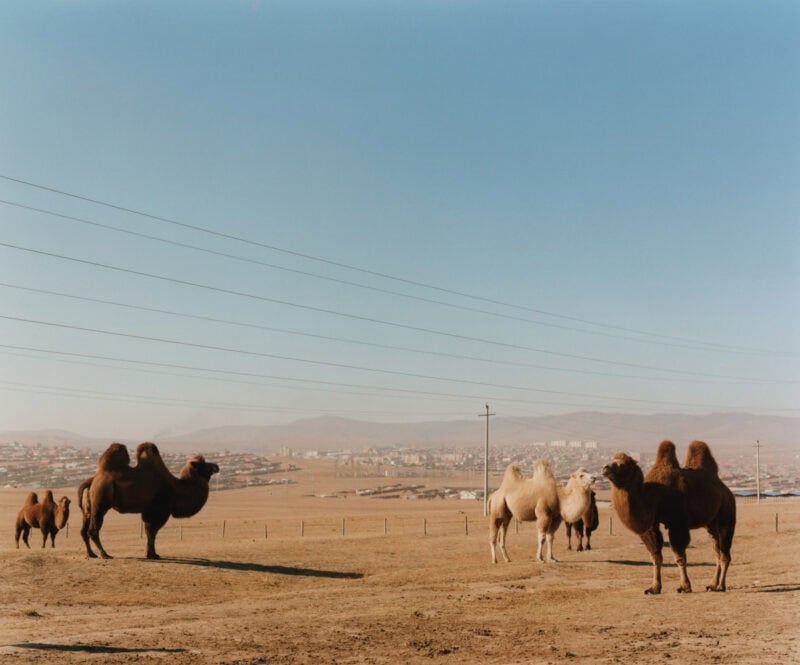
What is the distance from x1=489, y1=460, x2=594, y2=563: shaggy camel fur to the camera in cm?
2675

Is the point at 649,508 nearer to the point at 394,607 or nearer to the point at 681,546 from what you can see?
the point at 681,546

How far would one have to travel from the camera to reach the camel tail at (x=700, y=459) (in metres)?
20.4

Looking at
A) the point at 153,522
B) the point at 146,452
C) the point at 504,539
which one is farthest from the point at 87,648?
the point at 504,539

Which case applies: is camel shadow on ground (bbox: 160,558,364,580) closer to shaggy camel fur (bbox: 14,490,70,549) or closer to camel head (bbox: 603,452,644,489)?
camel head (bbox: 603,452,644,489)

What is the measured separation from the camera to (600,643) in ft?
45.8

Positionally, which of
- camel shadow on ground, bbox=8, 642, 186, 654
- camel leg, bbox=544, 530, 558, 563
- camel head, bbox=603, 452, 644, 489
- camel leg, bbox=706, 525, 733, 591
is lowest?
camel leg, bbox=544, 530, 558, 563

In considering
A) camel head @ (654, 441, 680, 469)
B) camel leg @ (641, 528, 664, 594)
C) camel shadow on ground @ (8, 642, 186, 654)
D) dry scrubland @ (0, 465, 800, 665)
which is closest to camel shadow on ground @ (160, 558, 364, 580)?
dry scrubland @ (0, 465, 800, 665)

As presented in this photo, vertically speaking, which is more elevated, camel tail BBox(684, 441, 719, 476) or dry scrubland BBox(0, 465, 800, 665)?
camel tail BBox(684, 441, 719, 476)

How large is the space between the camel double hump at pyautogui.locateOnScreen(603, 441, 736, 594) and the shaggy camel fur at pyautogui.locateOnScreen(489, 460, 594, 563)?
6529 millimetres

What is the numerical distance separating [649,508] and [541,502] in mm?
8477

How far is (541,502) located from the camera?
88.8 ft

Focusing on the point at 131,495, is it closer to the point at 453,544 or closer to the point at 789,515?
the point at 453,544

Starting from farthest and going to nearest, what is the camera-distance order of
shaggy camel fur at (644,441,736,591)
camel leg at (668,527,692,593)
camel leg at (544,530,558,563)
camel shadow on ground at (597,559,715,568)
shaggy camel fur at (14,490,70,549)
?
shaggy camel fur at (14,490,70,549), camel leg at (544,530,558,563), camel shadow on ground at (597,559,715,568), shaggy camel fur at (644,441,736,591), camel leg at (668,527,692,593)

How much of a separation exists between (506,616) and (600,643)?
3.44 m
